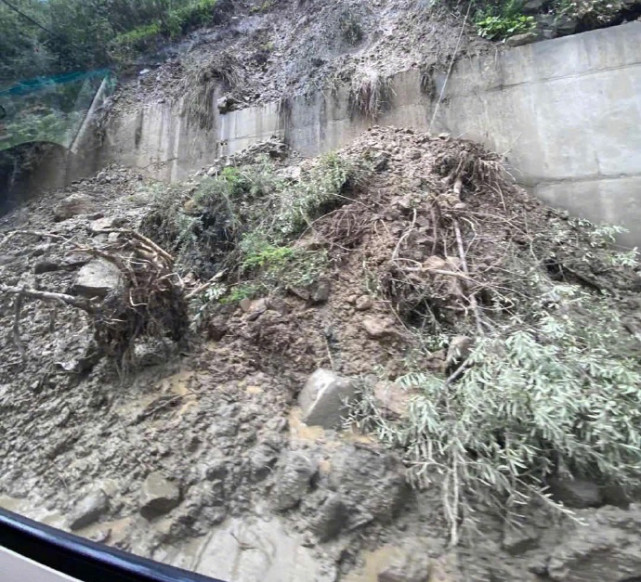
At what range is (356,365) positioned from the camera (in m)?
3.12

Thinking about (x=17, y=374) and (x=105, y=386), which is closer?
(x=105, y=386)

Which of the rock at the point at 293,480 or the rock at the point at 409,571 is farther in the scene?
the rock at the point at 293,480

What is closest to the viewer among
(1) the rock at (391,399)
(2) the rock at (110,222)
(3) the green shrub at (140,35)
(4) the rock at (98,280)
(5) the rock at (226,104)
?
(1) the rock at (391,399)

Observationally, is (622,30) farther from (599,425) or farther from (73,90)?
(73,90)

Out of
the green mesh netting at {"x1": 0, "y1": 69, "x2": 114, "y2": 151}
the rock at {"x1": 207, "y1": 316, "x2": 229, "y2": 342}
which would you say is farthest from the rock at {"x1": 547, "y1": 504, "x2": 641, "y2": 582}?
the green mesh netting at {"x1": 0, "y1": 69, "x2": 114, "y2": 151}

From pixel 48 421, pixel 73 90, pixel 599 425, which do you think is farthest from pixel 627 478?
pixel 73 90

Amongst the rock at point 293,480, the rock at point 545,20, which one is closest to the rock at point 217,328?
the rock at point 293,480

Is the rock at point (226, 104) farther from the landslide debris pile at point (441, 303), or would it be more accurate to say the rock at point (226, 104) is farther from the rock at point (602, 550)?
the rock at point (602, 550)

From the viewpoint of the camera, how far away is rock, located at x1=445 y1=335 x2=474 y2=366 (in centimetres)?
285

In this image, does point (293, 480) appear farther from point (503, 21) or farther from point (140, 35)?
point (140, 35)

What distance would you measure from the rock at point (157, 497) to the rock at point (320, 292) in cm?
174

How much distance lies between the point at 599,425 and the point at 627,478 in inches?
9.9

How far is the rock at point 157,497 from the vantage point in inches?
93.4

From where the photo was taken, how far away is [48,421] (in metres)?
3.21
